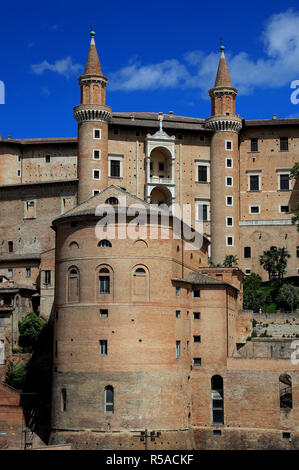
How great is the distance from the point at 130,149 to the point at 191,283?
2689 cm

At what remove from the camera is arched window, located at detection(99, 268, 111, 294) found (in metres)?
50.4

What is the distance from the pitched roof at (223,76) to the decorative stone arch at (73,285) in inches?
1336

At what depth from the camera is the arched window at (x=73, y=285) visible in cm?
5125

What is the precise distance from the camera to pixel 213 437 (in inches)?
2013

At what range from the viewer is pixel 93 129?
2965 inches

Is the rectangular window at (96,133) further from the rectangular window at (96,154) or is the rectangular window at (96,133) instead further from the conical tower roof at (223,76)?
the conical tower roof at (223,76)

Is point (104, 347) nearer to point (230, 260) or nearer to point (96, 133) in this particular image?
point (230, 260)

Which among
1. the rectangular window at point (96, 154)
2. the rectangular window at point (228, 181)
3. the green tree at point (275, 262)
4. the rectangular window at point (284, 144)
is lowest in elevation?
the green tree at point (275, 262)

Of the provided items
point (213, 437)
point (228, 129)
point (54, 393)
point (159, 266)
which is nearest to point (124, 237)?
point (159, 266)

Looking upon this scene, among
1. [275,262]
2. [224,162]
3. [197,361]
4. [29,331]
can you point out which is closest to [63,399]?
[197,361]

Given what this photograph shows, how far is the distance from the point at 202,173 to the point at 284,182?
8.60 meters

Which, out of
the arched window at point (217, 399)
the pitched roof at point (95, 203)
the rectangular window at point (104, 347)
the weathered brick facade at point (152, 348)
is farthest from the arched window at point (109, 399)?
the pitched roof at point (95, 203)

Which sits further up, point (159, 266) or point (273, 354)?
point (159, 266)

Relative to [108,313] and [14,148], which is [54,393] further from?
[14,148]
